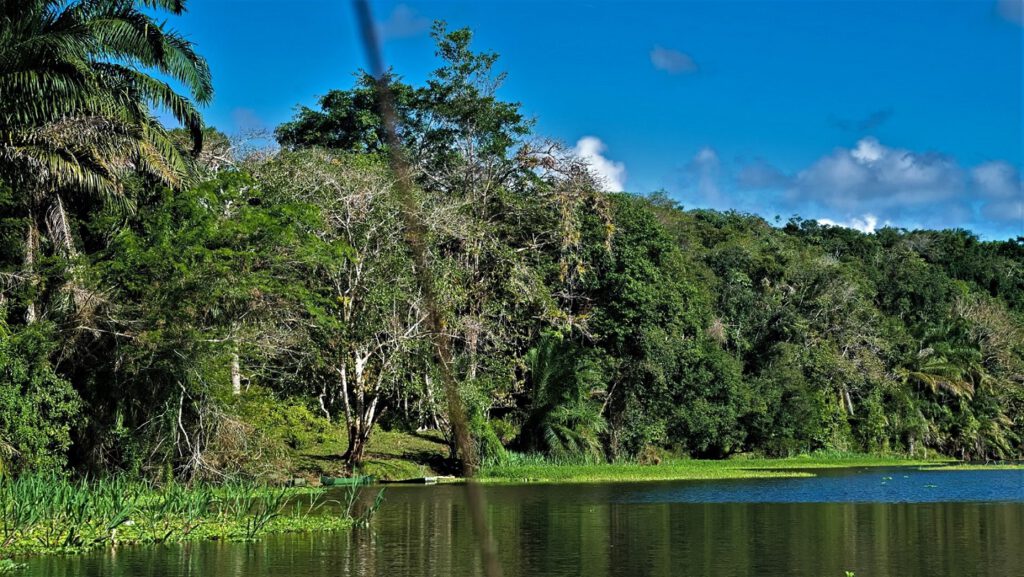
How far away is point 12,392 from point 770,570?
13300 millimetres

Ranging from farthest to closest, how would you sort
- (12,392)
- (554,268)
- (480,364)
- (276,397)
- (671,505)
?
(554,268) → (480,364) → (276,397) → (671,505) → (12,392)

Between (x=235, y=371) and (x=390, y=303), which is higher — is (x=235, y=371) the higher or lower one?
the lower one

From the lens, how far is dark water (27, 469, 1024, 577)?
12.8 meters

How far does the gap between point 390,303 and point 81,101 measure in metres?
10.1

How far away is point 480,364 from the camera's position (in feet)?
108

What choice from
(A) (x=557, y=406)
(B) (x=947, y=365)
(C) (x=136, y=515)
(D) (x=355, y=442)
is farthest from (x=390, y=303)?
(B) (x=947, y=365)

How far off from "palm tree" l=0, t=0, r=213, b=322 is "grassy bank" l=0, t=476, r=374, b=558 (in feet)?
20.9

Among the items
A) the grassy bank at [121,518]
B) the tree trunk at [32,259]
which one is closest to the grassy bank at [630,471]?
the grassy bank at [121,518]

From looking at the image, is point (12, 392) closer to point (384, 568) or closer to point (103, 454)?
point (103, 454)

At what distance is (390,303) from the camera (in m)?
27.7

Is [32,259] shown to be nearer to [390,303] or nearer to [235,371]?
[235,371]

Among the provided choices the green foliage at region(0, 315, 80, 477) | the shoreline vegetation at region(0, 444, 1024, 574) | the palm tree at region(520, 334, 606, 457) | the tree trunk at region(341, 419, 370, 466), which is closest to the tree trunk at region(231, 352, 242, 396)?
the shoreline vegetation at region(0, 444, 1024, 574)

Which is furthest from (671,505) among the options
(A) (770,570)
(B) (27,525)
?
(B) (27,525)

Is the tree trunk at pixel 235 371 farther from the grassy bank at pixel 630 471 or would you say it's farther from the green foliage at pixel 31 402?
the grassy bank at pixel 630 471
